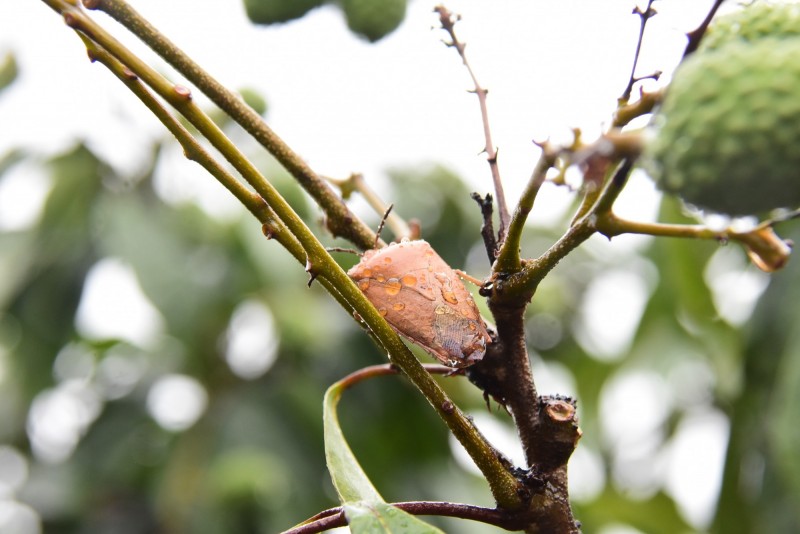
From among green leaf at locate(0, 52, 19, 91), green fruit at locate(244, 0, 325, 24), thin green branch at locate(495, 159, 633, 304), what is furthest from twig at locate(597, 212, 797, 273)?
green leaf at locate(0, 52, 19, 91)

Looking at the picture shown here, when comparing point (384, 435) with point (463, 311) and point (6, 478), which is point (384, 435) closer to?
point (6, 478)

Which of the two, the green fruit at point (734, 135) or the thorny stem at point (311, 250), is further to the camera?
the thorny stem at point (311, 250)

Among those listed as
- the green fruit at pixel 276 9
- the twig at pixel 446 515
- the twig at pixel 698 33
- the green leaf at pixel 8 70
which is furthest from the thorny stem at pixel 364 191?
the green leaf at pixel 8 70

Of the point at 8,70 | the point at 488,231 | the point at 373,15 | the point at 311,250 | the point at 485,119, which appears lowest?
the point at 311,250

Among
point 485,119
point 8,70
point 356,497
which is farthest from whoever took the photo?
point 8,70

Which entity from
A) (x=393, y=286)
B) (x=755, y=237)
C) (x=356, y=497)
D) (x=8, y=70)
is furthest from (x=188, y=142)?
(x=8, y=70)

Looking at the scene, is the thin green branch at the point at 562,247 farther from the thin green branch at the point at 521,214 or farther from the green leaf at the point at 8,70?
the green leaf at the point at 8,70

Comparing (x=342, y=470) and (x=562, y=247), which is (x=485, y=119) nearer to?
(x=562, y=247)
